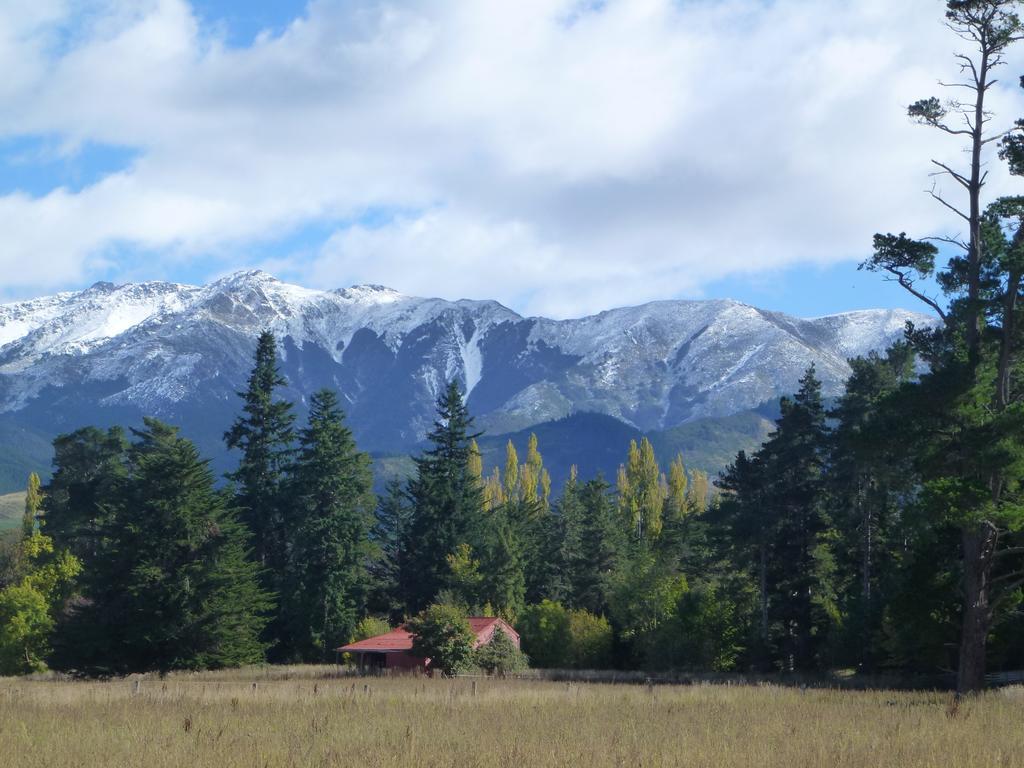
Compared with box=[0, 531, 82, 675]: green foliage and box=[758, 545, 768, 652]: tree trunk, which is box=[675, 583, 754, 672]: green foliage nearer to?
box=[758, 545, 768, 652]: tree trunk

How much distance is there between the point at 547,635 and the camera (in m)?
63.0

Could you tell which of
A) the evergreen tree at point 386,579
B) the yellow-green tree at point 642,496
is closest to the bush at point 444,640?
the evergreen tree at point 386,579

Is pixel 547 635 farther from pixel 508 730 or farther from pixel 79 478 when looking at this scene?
pixel 508 730

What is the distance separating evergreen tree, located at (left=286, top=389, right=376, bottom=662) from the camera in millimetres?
65000

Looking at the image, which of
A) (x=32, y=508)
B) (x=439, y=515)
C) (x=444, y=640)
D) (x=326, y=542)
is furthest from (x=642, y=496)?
(x=444, y=640)

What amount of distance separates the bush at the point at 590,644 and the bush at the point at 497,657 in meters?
7.83

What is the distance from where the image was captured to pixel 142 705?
2541 centimetres

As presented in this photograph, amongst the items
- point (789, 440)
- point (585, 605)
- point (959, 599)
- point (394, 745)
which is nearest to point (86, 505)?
point (585, 605)

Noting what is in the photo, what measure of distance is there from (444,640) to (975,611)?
28732mm

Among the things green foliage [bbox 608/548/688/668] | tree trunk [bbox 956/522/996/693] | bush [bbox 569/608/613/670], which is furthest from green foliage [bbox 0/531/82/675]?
tree trunk [bbox 956/522/996/693]

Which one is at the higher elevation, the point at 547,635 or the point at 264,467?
the point at 264,467

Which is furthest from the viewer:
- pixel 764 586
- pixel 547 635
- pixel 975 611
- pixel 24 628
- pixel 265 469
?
pixel 265 469

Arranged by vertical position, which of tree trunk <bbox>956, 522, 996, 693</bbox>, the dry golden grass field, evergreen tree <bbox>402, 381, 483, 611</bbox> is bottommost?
the dry golden grass field

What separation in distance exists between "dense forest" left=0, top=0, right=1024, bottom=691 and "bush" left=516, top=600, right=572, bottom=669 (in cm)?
13
